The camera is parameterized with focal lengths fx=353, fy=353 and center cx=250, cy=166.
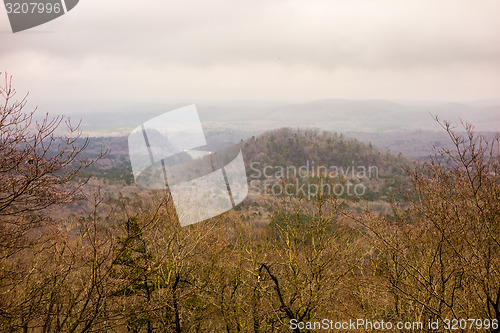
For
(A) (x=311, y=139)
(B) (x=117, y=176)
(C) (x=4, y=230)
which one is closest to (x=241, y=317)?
(C) (x=4, y=230)

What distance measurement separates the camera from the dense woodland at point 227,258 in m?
6.46

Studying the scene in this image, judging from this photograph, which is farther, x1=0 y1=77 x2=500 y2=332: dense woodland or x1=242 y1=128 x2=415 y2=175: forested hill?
x1=242 y1=128 x2=415 y2=175: forested hill

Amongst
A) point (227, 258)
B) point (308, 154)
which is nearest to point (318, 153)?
point (308, 154)

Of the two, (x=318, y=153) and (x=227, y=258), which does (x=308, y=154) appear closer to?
(x=318, y=153)

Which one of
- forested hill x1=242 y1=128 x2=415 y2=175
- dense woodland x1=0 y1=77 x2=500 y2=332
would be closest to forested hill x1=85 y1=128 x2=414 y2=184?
forested hill x1=242 y1=128 x2=415 y2=175

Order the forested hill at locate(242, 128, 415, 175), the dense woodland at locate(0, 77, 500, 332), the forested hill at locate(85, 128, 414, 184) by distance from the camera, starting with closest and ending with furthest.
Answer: the dense woodland at locate(0, 77, 500, 332), the forested hill at locate(85, 128, 414, 184), the forested hill at locate(242, 128, 415, 175)

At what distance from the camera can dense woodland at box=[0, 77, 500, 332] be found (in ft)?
21.2

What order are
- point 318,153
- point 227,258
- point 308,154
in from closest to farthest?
point 227,258, point 318,153, point 308,154

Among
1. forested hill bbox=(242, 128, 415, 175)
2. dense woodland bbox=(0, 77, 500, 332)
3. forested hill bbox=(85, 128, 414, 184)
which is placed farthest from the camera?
forested hill bbox=(242, 128, 415, 175)

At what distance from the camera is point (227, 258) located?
14.5 metres

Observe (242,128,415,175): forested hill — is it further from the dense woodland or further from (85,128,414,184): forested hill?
the dense woodland

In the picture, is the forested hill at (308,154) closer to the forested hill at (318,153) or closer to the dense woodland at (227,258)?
the forested hill at (318,153)

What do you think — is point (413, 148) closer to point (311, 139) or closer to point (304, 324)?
point (311, 139)

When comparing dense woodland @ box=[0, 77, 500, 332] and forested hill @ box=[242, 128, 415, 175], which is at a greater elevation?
dense woodland @ box=[0, 77, 500, 332]
